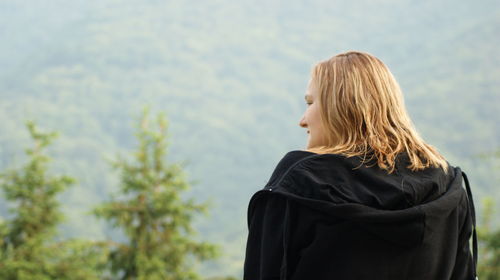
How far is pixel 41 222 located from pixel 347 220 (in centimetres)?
1048

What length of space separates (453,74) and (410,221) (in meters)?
166

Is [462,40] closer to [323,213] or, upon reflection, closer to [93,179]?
[93,179]

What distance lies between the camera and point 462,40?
17238cm

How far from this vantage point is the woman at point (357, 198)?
1773 mm

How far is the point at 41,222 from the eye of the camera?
11.4m

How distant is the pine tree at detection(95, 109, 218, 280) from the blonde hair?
9.70 m

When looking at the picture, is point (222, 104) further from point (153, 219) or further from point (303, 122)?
point (303, 122)

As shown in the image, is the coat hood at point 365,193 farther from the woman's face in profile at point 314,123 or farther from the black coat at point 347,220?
the woman's face in profile at point 314,123

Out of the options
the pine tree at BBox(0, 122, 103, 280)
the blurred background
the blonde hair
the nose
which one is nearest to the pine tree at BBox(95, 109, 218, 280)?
the pine tree at BBox(0, 122, 103, 280)

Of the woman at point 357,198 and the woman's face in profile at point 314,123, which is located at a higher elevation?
the woman's face in profile at point 314,123

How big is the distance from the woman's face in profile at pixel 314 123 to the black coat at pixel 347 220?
11 centimetres

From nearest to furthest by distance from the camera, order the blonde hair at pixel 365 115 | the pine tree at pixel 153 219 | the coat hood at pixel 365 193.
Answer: the coat hood at pixel 365 193 < the blonde hair at pixel 365 115 < the pine tree at pixel 153 219

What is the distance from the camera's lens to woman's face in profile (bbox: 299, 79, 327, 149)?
195 centimetres

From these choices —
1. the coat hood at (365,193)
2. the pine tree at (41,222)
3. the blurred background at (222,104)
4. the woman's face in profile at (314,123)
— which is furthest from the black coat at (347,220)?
the blurred background at (222,104)
